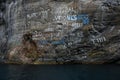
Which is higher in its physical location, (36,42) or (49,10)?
(49,10)

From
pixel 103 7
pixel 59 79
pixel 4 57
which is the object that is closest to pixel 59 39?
pixel 103 7

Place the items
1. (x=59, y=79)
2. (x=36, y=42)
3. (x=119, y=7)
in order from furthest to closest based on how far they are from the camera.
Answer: (x=36, y=42) < (x=119, y=7) < (x=59, y=79)

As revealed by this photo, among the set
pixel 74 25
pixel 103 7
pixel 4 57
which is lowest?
pixel 4 57

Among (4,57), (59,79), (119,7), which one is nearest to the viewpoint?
(59,79)

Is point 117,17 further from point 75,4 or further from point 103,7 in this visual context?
point 75,4

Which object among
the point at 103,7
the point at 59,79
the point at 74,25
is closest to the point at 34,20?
the point at 74,25

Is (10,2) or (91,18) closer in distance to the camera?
(91,18)
